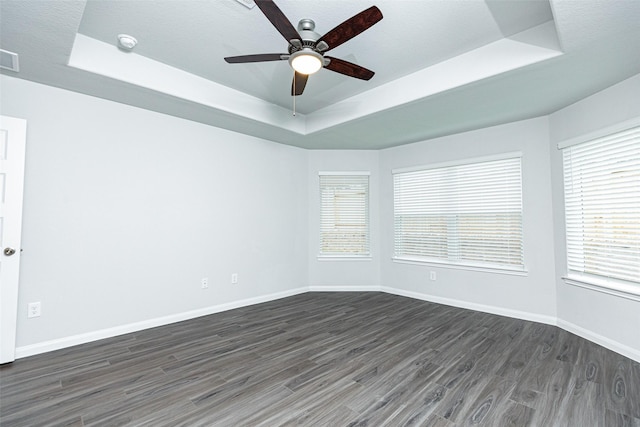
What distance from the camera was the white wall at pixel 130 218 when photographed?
2912 mm

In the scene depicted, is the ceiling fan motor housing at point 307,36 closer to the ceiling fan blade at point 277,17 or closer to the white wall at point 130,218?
the ceiling fan blade at point 277,17

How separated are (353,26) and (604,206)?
124 inches

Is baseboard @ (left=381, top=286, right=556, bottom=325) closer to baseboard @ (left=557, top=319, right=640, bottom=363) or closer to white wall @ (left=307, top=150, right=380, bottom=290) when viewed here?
baseboard @ (left=557, top=319, right=640, bottom=363)

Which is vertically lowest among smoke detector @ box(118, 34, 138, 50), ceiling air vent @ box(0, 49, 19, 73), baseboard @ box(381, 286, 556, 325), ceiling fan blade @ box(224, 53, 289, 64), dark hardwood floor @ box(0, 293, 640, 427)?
dark hardwood floor @ box(0, 293, 640, 427)

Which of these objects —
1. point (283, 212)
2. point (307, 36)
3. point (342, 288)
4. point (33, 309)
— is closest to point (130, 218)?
point (33, 309)

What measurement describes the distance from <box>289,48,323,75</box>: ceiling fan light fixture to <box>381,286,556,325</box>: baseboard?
12.6ft

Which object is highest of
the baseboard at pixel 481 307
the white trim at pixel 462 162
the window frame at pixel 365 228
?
the white trim at pixel 462 162

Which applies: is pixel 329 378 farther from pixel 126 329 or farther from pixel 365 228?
pixel 365 228

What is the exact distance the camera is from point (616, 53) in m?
2.37

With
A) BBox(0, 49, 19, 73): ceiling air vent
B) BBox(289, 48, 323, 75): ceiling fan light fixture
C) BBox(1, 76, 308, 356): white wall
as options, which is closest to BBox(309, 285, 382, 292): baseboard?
BBox(1, 76, 308, 356): white wall

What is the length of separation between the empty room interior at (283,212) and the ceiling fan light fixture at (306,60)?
14mm

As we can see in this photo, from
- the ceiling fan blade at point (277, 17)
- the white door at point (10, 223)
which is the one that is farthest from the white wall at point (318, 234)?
the white door at point (10, 223)

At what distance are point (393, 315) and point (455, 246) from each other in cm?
148

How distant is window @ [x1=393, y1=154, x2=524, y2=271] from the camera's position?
4090 mm
